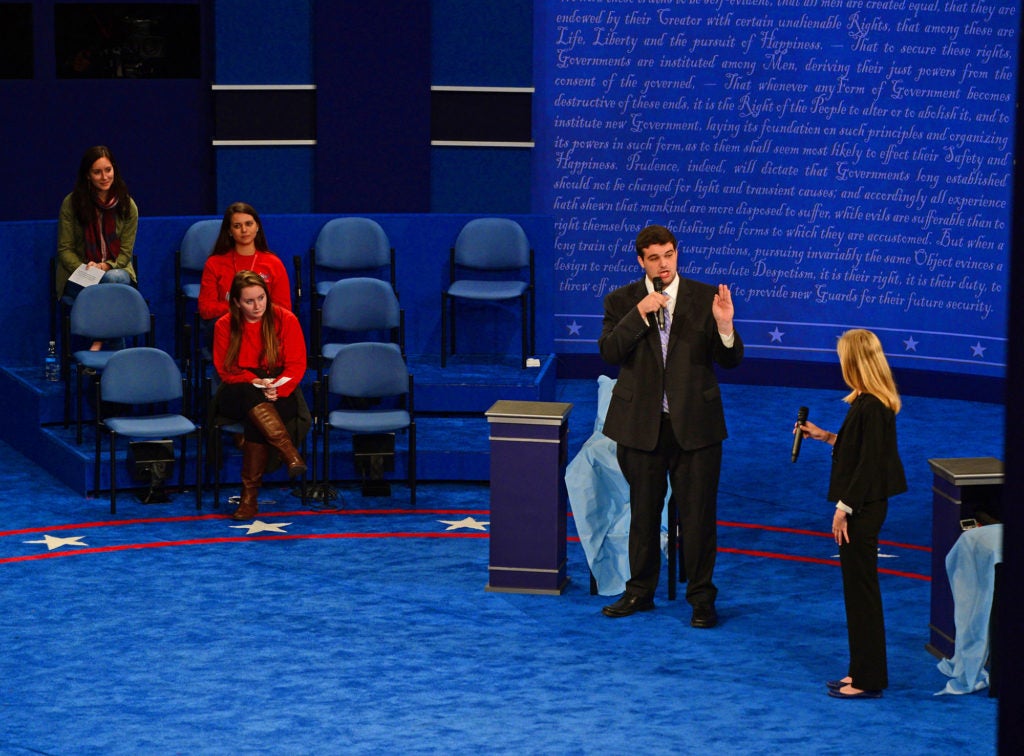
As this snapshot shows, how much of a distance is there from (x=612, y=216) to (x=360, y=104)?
2203 mm

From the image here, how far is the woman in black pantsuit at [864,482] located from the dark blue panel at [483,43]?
7083mm

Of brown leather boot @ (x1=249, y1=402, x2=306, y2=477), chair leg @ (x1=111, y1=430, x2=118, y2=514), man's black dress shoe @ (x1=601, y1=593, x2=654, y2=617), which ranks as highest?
brown leather boot @ (x1=249, y1=402, x2=306, y2=477)

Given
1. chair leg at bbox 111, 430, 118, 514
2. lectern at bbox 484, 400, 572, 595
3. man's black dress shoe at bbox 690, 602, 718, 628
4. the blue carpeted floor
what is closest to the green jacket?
the blue carpeted floor

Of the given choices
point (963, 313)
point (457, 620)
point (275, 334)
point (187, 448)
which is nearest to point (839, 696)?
point (457, 620)

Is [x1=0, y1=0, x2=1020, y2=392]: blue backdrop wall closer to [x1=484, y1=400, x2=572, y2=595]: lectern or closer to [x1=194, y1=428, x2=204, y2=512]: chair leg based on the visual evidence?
[x1=194, y1=428, x2=204, y2=512]: chair leg

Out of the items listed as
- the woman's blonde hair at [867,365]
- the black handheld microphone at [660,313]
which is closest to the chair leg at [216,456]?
the black handheld microphone at [660,313]

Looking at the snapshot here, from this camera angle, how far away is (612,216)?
1284 centimetres

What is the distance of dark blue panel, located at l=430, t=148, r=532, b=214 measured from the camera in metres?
12.8

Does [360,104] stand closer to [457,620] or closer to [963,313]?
[963,313]

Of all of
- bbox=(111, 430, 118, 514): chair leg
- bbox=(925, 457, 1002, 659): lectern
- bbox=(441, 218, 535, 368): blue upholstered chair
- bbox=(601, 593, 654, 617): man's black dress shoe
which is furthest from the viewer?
bbox=(441, 218, 535, 368): blue upholstered chair

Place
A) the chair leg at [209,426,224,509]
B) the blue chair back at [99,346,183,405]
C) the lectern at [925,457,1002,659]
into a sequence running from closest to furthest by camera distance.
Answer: the lectern at [925,457,1002,659]
the chair leg at [209,426,224,509]
the blue chair back at [99,346,183,405]

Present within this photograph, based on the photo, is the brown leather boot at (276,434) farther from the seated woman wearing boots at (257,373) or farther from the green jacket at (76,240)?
the green jacket at (76,240)

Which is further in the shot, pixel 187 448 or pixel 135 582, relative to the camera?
pixel 187 448

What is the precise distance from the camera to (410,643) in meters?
6.83
